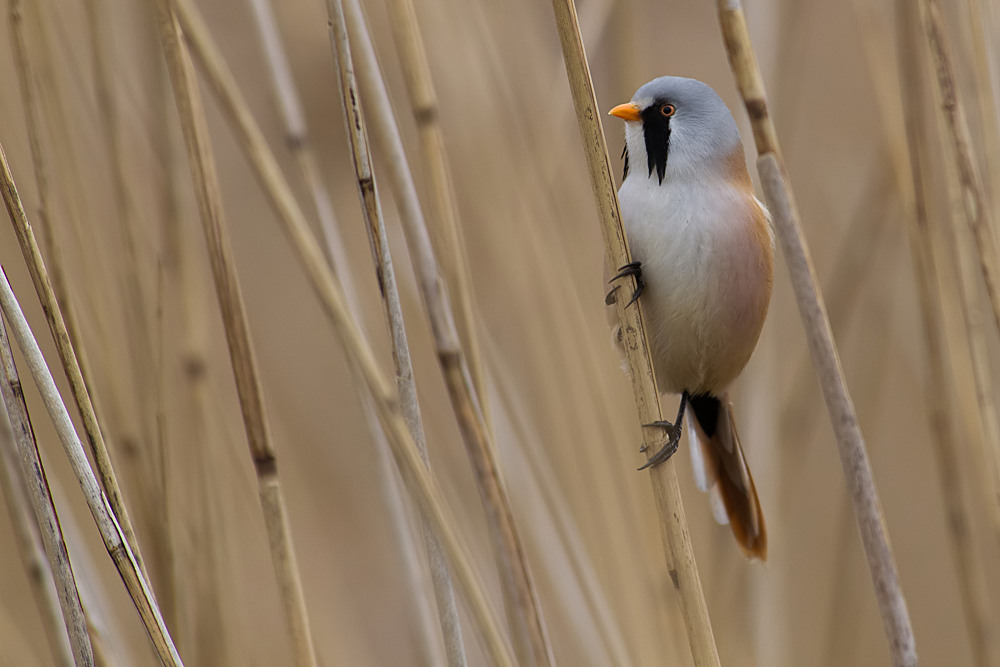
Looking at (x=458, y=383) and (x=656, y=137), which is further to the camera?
(x=656, y=137)

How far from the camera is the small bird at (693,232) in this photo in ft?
3.15

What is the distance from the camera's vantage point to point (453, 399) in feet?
2.86

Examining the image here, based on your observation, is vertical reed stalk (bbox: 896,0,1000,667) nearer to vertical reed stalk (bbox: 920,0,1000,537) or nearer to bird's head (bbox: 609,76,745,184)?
vertical reed stalk (bbox: 920,0,1000,537)

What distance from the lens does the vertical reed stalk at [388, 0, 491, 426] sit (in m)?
0.89

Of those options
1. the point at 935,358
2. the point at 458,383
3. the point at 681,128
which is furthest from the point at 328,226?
the point at 935,358

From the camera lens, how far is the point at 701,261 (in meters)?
0.96

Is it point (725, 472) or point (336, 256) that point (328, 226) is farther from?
point (725, 472)

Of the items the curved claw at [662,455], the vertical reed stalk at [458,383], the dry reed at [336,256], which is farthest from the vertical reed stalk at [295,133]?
the curved claw at [662,455]

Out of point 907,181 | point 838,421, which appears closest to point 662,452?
point 838,421

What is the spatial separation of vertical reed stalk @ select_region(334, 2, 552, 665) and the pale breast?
8.5 inches

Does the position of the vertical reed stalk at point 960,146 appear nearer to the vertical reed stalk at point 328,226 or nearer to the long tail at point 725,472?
the long tail at point 725,472

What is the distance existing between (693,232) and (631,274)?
11 centimetres

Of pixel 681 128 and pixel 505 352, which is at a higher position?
pixel 681 128

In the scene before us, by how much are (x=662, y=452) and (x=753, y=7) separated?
79 centimetres
